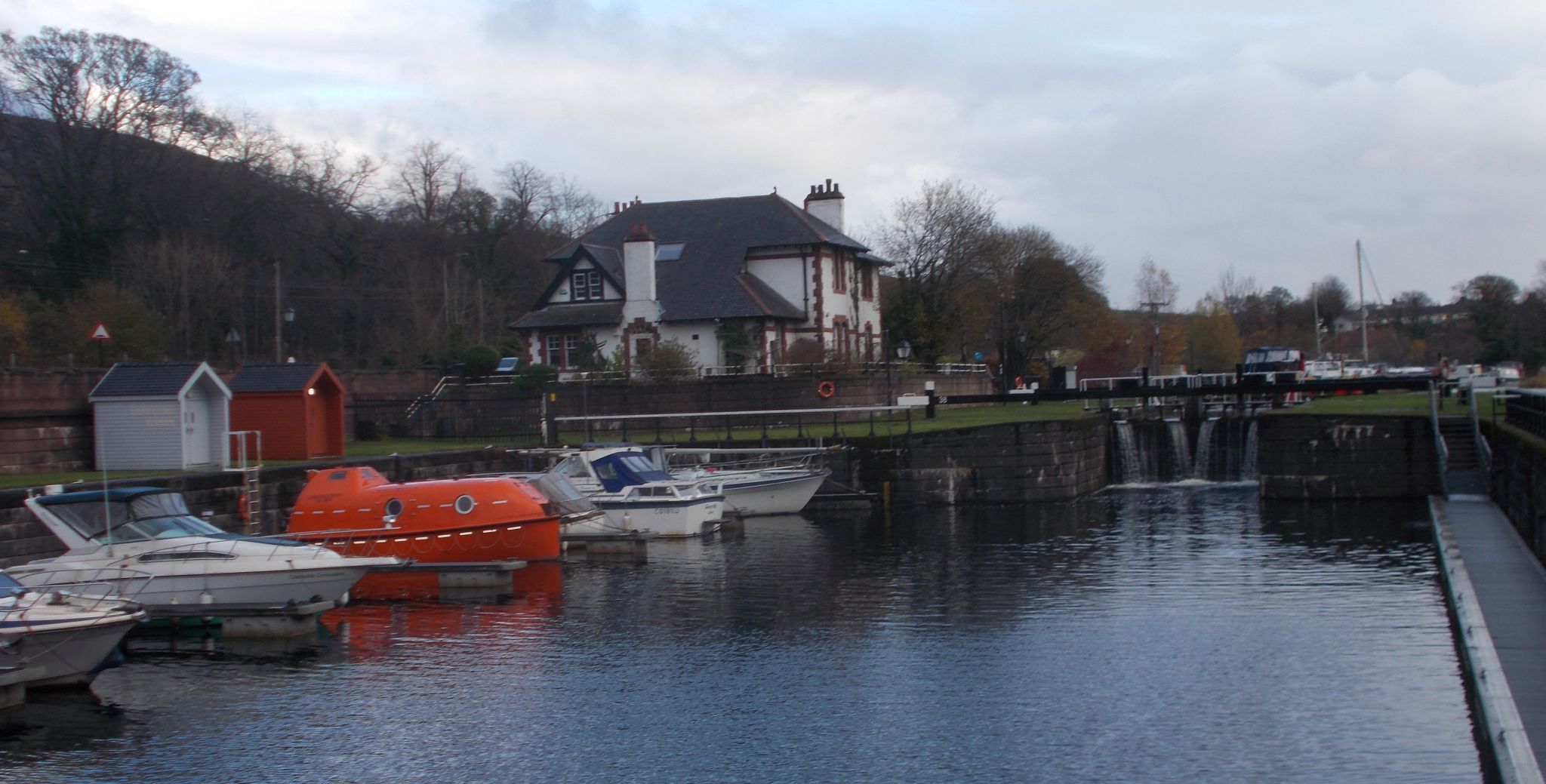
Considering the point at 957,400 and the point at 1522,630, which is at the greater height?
the point at 957,400

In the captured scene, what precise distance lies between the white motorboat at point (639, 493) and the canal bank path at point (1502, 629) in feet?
52.8

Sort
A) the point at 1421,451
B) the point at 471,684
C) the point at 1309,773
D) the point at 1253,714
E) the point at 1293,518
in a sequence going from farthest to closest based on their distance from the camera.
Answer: the point at 1421,451 < the point at 1293,518 < the point at 471,684 < the point at 1253,714 < the point at 1309,773

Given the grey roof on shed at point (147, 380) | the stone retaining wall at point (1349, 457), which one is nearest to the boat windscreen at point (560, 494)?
the grey roof on shed at point (147, 380)

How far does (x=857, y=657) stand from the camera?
18.4 metres

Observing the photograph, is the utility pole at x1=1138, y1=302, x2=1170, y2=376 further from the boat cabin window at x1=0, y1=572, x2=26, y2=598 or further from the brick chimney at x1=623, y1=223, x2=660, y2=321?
the boat cabin window at x1=0, y1=572, x2=26, y2=598

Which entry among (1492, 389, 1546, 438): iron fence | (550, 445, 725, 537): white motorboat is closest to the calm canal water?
(1492, 389, 1546, 438): iron fence

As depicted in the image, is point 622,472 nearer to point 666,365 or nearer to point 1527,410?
point 666,365

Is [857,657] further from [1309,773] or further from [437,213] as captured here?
[437,213]

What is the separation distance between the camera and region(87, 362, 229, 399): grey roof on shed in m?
30.8

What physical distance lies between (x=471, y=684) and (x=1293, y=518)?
22.5 metres

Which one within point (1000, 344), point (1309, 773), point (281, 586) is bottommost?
point (1309, 773)

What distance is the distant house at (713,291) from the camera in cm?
5325

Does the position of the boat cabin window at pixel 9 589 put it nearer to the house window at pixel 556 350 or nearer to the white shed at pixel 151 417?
the white shed at pixel 151 417

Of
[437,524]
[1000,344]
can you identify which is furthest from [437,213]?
[437,524]
